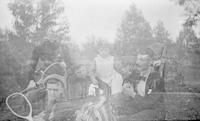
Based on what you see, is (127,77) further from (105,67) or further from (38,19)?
(38,19)

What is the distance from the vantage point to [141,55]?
4.05 m

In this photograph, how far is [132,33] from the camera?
4.26 m

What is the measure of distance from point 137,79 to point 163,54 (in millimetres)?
700

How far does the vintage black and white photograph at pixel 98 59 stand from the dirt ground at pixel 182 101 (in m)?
0.02

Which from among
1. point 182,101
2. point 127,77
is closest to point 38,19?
point 127,77

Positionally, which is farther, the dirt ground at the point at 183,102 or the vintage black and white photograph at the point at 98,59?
the vintage black and white photograph at the point at 98,59

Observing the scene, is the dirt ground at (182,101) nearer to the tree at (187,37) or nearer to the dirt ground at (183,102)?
the dirt ground at (183,102)

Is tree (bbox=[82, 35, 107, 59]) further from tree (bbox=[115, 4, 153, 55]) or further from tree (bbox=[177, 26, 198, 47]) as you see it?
tree (bbox=[177, 26, 198, 47])

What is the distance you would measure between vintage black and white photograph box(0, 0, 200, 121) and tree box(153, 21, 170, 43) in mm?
20

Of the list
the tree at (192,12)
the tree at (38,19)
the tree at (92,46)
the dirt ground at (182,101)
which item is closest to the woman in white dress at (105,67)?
the tree at (92,46)

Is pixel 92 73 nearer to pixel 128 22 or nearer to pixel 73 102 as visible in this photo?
pixel 73 102

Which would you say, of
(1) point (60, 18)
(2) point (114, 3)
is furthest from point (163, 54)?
(1) point (60, 18)

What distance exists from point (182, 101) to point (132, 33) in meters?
1.64

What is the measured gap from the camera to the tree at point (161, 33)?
13.7 feet
